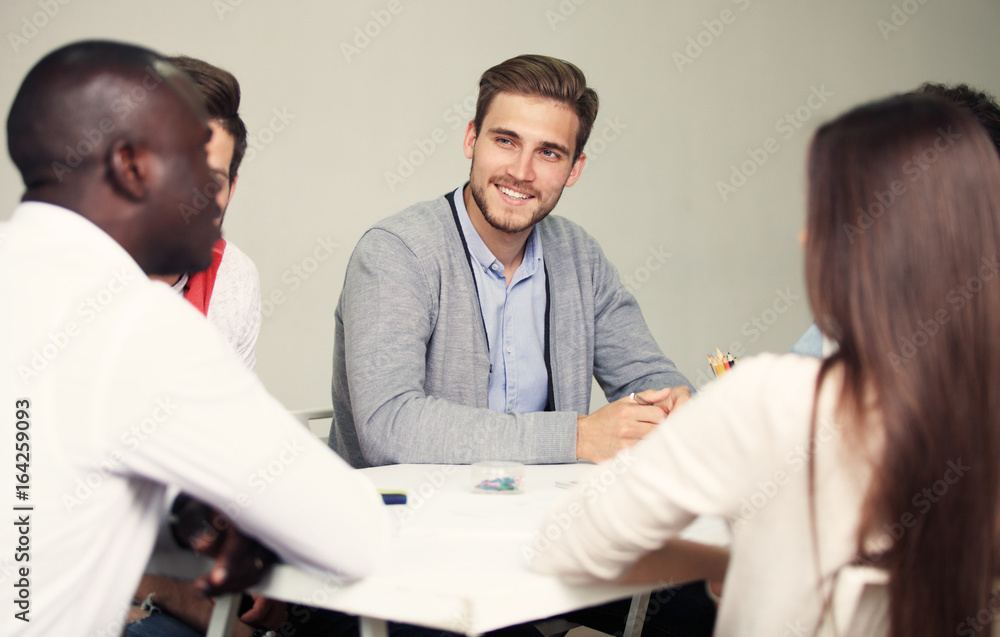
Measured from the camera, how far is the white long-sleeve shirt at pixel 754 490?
71cm

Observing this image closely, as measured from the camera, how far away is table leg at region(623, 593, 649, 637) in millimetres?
1518

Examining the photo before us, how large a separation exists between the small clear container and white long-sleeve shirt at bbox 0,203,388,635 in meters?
0.49

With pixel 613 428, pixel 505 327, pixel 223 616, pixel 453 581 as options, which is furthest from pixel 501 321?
pixel 453 581

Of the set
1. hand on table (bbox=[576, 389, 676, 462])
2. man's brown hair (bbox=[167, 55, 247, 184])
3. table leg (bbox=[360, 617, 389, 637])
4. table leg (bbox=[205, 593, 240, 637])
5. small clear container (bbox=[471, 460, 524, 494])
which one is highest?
man's brown hair (bbox=[167, 55, 247, 184])

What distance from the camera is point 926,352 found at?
27.4 inches

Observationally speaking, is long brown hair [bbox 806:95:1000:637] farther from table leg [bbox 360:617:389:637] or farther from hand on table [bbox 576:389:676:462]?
hand on table [bbox 576:389:676:462]

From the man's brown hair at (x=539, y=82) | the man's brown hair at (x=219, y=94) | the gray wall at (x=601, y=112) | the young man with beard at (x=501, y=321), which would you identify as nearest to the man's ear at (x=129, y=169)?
the young man with beard at (x=501, y=321)

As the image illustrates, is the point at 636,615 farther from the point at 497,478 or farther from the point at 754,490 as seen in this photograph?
the point at 754,490

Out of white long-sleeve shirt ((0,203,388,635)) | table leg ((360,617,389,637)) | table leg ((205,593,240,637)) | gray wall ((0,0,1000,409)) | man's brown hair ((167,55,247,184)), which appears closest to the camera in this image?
white long-sleeve shirt ((0,203,388,635))

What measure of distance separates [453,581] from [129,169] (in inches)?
19.8

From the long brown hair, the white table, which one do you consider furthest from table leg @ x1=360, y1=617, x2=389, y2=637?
the long brown hair

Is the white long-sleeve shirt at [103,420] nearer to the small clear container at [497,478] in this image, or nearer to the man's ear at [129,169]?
the man's ear at [129,169]

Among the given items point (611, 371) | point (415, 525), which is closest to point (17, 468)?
point (415, 525)

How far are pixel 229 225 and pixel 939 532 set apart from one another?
263 cm
